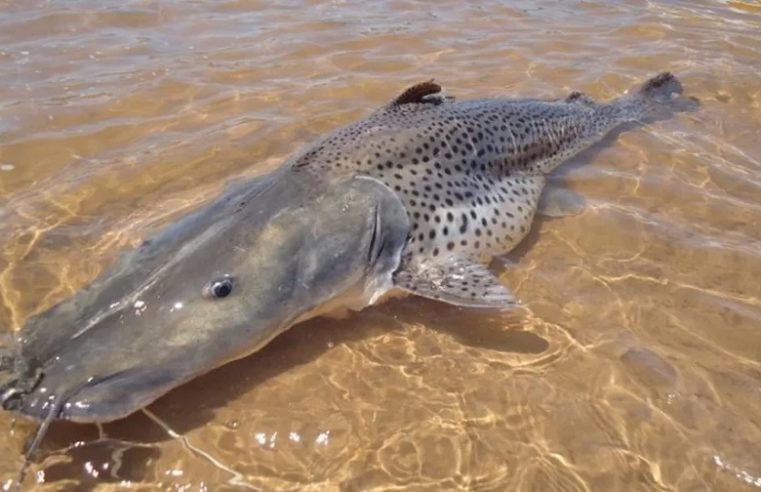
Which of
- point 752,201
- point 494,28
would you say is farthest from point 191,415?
point 494,28

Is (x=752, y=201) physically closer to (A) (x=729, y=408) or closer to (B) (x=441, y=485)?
(A) (x=729, y=408)

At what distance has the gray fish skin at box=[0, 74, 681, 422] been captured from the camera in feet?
9.62

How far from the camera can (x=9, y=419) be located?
3.11m

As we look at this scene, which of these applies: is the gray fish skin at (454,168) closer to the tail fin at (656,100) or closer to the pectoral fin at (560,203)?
the pectoral fin at (560,203)

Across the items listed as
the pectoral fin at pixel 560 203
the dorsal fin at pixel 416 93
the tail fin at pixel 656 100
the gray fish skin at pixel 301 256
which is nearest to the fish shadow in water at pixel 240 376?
the gray fish skin at pixel 301 256

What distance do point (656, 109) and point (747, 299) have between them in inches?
111

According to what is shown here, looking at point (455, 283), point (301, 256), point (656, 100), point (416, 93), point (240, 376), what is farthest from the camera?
point (656, 100)

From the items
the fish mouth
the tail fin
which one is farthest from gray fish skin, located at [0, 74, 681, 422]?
the tail fin

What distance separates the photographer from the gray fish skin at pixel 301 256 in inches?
115

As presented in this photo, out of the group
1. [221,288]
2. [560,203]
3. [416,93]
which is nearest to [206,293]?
[221,288]

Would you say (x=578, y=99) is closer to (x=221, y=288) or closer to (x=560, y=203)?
(x=560, y=203)

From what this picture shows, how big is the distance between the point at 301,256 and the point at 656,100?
4.32 metres

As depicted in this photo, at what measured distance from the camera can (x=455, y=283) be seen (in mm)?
3742

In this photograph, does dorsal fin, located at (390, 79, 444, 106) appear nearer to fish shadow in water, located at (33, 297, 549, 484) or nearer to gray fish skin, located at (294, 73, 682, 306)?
gray fish skin, located at (294, 73, 682, 306)
